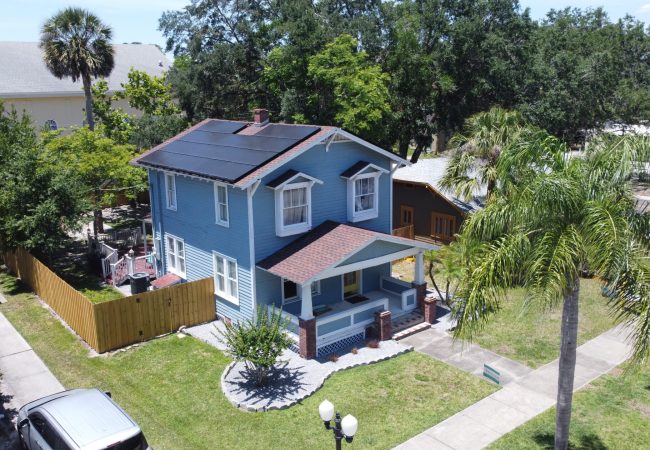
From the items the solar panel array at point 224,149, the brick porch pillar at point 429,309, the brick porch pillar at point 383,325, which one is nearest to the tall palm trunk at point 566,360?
the brick porch pillar at point 383,325

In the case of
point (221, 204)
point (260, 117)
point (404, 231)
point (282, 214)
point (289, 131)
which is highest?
point (260, 117)

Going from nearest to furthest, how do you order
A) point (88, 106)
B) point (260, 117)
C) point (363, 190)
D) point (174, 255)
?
point (363, 190)
point (260, 117)
point (174, 255)
point (88, 106)

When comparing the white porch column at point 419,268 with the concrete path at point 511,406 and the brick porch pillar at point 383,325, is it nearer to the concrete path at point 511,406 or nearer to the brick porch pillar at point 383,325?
the brick porch pillar at point 383,325

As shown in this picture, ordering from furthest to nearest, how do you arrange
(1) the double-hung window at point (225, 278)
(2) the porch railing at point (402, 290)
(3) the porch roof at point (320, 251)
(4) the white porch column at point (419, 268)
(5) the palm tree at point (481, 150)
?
(5) the palm tree at point (481, 150), (4) the white porch column at point (419, 268), (2) the porch railing at point (402, 290), (1) the double-hung window at point (225, 278), (3) the porch roof at point (320, 251)

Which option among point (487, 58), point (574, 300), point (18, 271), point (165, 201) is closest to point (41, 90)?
point (18, 271)

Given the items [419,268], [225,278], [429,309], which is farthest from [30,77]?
[429,309]

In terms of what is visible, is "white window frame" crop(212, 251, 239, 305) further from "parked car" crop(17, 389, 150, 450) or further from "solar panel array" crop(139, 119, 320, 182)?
"parked car" crop(17, 389, 150, 450)

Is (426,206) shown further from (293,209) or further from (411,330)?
(293,209)
